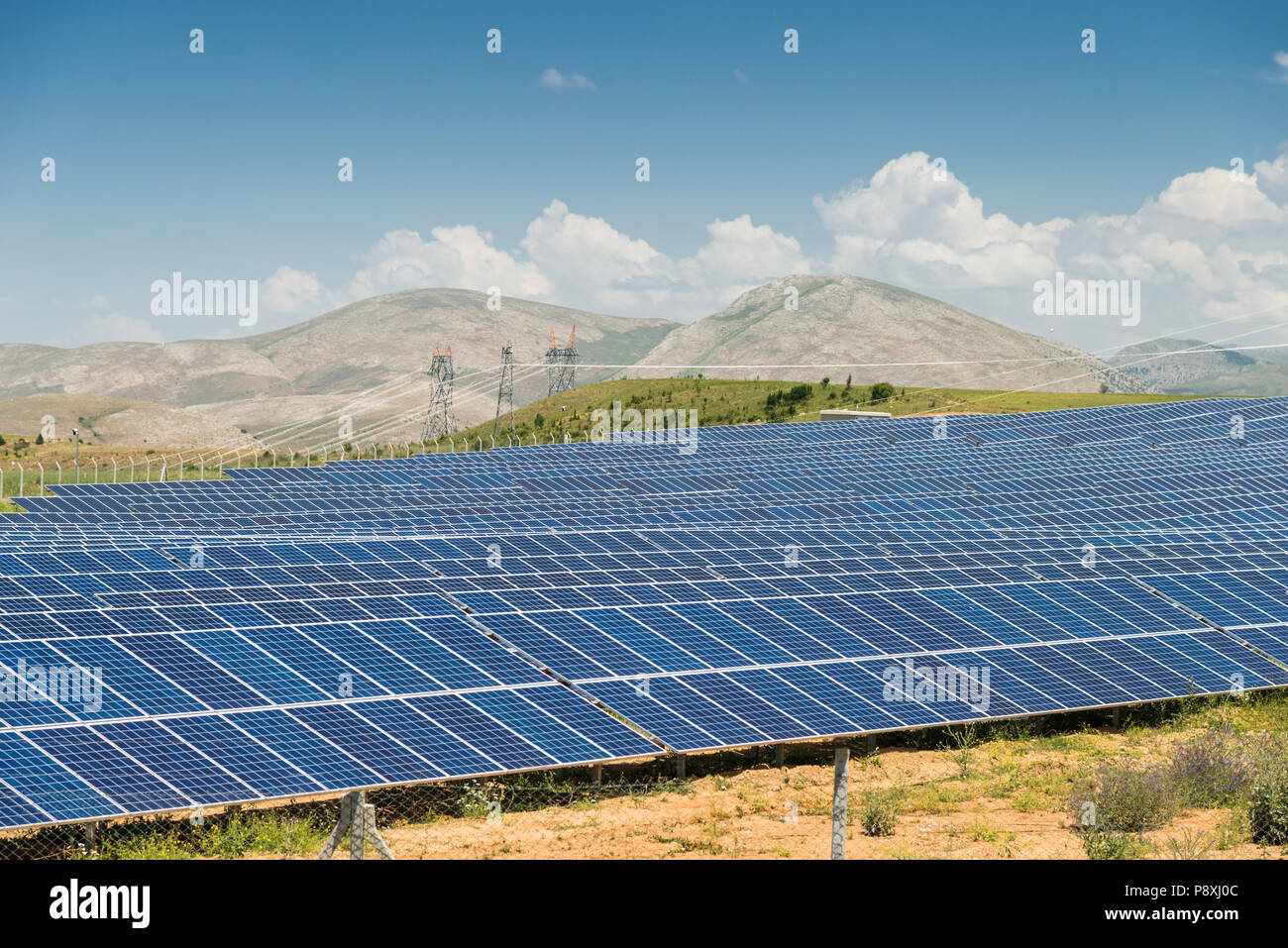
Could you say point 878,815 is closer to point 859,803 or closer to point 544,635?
Result: point 859,803

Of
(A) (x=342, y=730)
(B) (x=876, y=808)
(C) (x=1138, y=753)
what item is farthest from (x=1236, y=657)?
(A) (x=342, y=730)

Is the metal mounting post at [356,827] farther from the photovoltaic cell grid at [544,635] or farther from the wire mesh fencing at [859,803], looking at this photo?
the photovoltaic cell grid at [544,635]

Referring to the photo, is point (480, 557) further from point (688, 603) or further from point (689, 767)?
point (689, 767)

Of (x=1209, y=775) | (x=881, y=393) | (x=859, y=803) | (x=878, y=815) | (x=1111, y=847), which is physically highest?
(x=881, y=393)

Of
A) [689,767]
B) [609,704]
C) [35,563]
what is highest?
[35,563]

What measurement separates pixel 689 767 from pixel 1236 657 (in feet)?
44.0

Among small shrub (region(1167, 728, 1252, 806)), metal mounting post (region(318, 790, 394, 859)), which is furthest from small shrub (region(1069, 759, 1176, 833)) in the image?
metal mounting post (region(318, 790, 394, 859))

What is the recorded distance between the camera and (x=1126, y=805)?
19.4 m

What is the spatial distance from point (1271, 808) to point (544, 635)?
12446mm

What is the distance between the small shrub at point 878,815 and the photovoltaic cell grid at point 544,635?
1481mm

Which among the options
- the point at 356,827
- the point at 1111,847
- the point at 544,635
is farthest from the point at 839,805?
the point at 544,635

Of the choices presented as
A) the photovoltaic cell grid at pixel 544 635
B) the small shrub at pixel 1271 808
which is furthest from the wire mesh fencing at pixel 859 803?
the photovoltaic cell grid at pixel 544 635

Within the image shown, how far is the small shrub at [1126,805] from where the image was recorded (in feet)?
62.8
